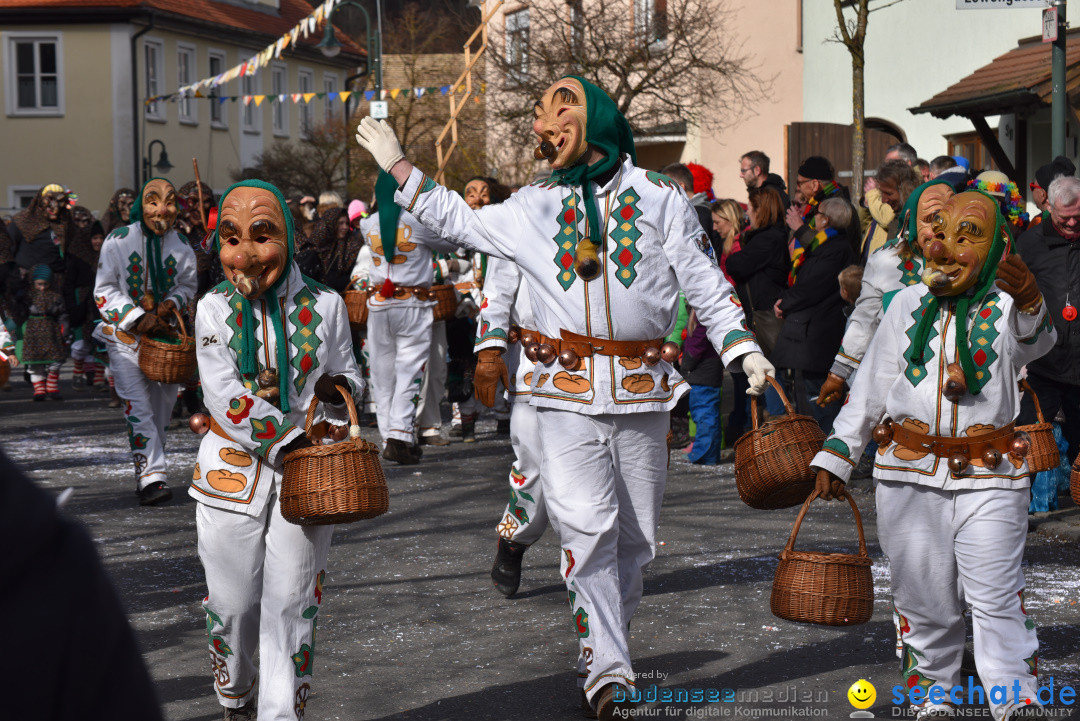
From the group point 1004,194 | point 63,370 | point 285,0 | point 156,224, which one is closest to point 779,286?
point 1004,194

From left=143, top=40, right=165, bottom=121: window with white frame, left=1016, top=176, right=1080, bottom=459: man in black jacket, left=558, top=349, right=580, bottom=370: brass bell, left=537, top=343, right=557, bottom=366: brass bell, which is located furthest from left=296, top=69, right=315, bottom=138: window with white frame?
left=558, top=349, right=580, bottom=370: brass bell

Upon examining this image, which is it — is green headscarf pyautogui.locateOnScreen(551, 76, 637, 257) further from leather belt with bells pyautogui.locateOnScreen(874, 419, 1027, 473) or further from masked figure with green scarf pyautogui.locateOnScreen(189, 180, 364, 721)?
leather belt with bells pyautogui.locateOnScreen(874, 419, 1027, 473)

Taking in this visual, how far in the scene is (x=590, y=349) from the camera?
5125 mm

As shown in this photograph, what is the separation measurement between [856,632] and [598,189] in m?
2.40

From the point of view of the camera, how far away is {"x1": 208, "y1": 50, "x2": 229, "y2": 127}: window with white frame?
135 feet

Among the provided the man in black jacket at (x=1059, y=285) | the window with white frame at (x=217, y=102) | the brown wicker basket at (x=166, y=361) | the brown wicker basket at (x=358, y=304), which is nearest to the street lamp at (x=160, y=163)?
the window with white frame at (x=217, y=102)

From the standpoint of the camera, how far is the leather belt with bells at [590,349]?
16.8 feet

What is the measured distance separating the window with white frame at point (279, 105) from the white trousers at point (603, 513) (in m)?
40.6

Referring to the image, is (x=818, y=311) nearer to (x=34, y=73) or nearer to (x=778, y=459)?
(x=778, y=459)

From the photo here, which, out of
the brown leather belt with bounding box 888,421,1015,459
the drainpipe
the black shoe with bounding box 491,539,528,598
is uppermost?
the drainpipe

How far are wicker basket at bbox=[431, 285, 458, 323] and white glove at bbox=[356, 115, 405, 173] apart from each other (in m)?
6.49

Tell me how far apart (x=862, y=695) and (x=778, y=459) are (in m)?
0.99

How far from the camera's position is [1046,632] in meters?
6.11

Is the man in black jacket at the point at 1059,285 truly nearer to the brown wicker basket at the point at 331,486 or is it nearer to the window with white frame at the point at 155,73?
the brown wicker basket at the point at 331,486
